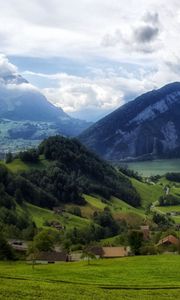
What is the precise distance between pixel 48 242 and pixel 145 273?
177ft

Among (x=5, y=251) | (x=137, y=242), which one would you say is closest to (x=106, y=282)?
(x=137, y=242)

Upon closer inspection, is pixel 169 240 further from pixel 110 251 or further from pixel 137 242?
pixel 137 242

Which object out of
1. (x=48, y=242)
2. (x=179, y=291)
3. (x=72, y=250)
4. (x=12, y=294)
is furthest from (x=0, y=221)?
(x=12, y=294)

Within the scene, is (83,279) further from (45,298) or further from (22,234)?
(22,234)

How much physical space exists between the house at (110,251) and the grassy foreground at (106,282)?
33.5 meters

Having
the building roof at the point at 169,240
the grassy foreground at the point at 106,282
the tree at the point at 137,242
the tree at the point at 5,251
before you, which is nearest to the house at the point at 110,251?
the tree at the point at 137,242

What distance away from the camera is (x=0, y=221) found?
195 m

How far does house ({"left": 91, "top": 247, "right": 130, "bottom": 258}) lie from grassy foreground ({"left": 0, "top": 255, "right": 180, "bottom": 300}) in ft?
110

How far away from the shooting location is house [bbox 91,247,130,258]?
146 metres

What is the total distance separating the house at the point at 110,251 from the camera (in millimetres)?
145875

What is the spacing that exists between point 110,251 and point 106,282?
256ft

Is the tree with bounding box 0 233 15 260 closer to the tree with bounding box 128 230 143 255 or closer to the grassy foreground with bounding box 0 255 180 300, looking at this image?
the grassy foreground with bounding box 0 255 180 300

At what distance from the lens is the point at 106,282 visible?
7412 cm

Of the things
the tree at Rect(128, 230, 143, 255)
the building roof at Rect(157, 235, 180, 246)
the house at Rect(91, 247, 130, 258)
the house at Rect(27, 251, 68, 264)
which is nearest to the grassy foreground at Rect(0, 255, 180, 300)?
the tree at Rect(128, 230, 143, 255)
